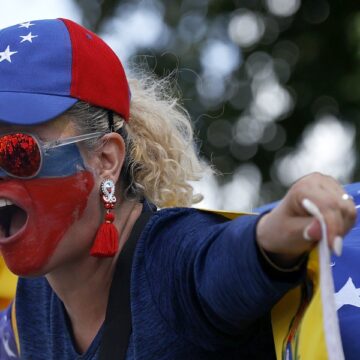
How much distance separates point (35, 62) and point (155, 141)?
1.53 feet

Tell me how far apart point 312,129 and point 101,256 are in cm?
546

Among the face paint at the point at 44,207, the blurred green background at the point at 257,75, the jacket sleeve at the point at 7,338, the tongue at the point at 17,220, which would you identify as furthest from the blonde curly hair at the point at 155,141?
the blurred green background at the point at 257,75

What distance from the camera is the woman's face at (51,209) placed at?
6.88 ft

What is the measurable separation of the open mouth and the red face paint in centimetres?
6

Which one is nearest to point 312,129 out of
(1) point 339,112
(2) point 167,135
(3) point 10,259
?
(1) point 339,112

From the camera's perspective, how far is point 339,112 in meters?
6.76

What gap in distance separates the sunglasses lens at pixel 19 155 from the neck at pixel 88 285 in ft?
0.94

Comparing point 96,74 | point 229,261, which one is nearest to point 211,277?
point 229,261

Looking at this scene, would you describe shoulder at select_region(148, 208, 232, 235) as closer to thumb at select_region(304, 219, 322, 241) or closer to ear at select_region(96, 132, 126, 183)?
ear at select_region(96, 132, 126, 183)

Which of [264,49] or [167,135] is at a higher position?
[167,135]

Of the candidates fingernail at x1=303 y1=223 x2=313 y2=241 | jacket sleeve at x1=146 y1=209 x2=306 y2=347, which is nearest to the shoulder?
jacket sleeve at x1=146 y1=209 x2=306 y2=347

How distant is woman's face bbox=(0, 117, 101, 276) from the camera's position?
210 cm

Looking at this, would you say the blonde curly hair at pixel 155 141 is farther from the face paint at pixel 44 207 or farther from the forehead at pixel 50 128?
the face paint at pixel 44 207

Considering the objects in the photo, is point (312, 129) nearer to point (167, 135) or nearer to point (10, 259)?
point (167, 135)
